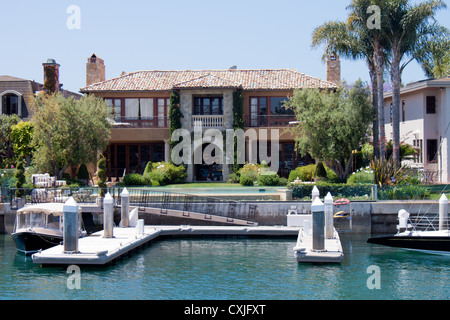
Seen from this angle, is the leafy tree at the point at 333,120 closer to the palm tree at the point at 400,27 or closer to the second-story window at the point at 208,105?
the palm tree at the point at 400,27

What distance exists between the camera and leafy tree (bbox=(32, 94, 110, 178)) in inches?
1492

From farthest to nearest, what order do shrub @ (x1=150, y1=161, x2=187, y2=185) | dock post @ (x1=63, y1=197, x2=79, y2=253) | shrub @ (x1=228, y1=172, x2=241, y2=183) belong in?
1. shrub @ (x1=228, y1=172, x2=241, y2=183)
2. shrub @ (x1=150, y1=161, x2=187, y2=185)
3. dock post @ (x1=63, y1=197, x2=79, y2=253)

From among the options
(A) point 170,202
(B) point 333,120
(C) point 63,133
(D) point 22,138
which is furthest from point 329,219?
(D) point 22,138

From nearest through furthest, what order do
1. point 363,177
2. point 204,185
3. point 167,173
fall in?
point 363,177
point 204,185
point 167,173

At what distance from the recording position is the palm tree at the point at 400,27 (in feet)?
115

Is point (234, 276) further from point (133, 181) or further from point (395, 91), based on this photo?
point (395, 91)

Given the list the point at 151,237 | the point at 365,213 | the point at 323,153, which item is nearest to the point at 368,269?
the point at 365,213

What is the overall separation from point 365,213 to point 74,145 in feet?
65.2

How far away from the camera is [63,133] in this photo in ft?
125

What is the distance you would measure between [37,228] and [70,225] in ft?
15.3

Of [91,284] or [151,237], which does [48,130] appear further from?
[91,284]

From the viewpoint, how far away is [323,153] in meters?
35.5

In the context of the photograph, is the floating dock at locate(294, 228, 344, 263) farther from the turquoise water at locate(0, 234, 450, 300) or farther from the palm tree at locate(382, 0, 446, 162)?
the palm tree at locate(382, 0, 446, 162)

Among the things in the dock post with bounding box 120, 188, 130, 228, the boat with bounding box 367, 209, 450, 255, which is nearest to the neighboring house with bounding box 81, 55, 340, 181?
the dock post with bounding box 120, 188, 130, 228
